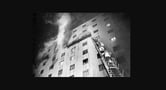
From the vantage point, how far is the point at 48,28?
566cm

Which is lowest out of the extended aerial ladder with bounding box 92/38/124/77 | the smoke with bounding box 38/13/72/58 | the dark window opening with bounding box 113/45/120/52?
the extended aerial ladder with bounding box 92/38/124/77

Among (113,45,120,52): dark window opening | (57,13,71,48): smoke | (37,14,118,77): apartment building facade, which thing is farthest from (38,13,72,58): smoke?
(113,45,120,52): dark window opening

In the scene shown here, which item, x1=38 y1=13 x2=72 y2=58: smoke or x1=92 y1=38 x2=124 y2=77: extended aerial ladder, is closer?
x1=92 y1=38 x2=124 y2=77: extended aerial ladder

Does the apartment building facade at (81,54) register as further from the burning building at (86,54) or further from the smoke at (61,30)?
the smoke at (61,30)

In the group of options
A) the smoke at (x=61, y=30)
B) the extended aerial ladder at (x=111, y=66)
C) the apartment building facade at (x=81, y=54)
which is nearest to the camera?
the extended aerial ladder at (x=111, y=66)

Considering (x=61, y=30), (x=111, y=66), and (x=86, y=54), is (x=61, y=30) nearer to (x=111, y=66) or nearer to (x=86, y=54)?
(x=86, y=54)

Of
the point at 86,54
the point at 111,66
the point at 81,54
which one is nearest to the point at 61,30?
the point at 81,54

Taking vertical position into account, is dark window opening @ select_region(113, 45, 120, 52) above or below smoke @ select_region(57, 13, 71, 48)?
below

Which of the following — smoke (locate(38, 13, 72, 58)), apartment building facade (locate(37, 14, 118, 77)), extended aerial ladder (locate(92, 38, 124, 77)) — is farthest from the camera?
smoke (locate(38, 13, 72, 58))

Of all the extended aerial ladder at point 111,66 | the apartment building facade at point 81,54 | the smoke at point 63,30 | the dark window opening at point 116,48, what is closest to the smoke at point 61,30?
the smoke at point 63,30

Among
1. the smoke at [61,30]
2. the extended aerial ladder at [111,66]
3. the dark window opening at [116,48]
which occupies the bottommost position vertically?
the extended aerial ladder at [111,66]

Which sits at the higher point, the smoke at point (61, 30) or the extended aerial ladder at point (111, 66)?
the smoke at point (61, 30)

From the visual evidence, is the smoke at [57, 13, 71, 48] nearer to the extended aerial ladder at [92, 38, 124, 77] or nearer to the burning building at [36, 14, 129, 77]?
the burning building at [36, 14, 129, 77]

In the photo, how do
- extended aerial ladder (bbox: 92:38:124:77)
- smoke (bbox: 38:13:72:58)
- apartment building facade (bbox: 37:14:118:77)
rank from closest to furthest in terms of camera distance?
extended aerial ladder (bbox: 92:38:124:77), apartment building facade (bbox: 37:14:118:77), smoke (bbox: 38:13:72:58)
